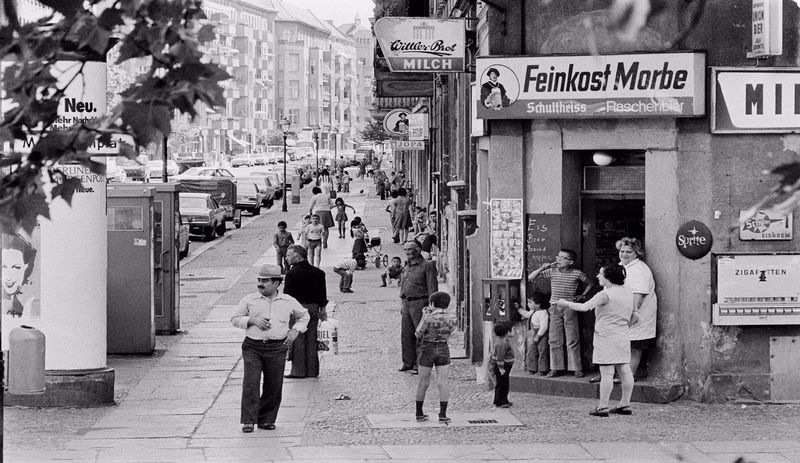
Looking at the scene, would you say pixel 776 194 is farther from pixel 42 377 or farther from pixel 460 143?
pixel 460 143

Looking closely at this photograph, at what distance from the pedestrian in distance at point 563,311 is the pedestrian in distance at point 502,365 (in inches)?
34.5

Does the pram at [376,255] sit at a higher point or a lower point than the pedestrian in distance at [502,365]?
higher

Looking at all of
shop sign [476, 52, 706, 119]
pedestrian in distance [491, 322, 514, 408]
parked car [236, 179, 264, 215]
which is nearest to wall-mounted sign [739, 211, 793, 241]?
shop sign [476, 52, 706, 119]

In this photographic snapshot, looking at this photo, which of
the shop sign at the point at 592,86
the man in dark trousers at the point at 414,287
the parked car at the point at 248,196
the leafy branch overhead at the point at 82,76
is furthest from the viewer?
the parked car at the point at 248,196

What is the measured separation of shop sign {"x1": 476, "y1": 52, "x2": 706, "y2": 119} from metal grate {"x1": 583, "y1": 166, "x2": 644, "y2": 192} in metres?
0.89

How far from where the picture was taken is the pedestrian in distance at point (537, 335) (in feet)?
50.1

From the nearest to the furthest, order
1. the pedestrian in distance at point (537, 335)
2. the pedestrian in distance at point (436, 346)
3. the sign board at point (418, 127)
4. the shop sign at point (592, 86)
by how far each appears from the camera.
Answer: the pedestrian in distance at point (436, 346)
the shop sign at point (592, 86)
the pedestrian in distance at point (537, 335)
the sign board at point (418, 127)

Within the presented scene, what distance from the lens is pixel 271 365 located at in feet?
43.7

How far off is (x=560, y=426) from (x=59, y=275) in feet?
17.0

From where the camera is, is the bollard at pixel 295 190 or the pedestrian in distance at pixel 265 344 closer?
the pedestrian in distance at pixel 265 344

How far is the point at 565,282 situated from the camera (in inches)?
597

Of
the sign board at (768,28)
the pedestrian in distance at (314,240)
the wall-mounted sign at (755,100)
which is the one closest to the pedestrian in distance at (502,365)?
the wall-mounted sign at (755,100)

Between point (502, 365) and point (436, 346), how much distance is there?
91cm

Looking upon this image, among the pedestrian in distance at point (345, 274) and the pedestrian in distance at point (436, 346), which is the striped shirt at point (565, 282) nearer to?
the pedestrian in distance at point (436, 346)
